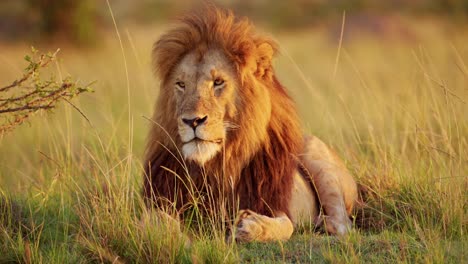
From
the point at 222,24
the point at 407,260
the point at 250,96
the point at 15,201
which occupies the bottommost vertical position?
the point at 407,260

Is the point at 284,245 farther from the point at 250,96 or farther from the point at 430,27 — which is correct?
the point at 430,27

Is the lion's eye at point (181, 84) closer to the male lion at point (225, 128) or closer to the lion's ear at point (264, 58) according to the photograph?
the male lion at point (225, 128)

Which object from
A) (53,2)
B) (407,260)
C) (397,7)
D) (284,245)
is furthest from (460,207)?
(397,7)

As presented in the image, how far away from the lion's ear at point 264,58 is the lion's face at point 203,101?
0.19m

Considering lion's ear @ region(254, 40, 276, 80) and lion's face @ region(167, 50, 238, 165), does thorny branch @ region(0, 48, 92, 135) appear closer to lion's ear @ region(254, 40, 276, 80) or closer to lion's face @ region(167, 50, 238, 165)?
lion's face @ region(167, 50, 238, 165)

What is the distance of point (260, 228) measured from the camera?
4.64 metres

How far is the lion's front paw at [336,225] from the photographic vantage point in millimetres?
5188

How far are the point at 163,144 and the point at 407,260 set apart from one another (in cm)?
155

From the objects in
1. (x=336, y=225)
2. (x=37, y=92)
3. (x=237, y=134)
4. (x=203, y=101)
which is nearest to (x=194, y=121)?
(x=203, y=101)

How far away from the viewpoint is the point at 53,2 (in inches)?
794

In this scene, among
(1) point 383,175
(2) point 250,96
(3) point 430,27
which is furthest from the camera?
(3) point 430,27

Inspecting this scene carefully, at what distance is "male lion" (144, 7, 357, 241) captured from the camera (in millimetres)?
4746

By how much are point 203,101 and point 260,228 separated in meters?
0.75

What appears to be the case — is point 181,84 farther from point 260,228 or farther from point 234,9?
point 234,9
